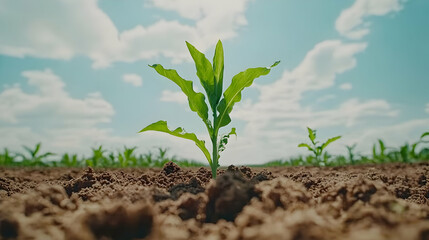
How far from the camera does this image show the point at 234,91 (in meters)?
2.61

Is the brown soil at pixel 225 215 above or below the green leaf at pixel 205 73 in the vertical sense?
below

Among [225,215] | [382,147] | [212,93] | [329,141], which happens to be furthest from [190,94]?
[382,147]

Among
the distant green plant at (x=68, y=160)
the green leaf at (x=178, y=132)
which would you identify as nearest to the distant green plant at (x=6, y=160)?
→ the distant green plant at (x=68, y=160)

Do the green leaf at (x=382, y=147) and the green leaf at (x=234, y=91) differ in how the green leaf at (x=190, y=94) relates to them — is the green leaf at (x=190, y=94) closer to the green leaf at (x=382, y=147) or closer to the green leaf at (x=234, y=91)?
the green leaf at (x=234, y=91)

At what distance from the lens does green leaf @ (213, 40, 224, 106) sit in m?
2.62

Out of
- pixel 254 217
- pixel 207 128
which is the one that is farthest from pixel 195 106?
pixel 254 217

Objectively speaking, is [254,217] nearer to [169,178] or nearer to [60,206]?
[60,206]

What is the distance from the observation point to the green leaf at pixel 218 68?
8.61 feet

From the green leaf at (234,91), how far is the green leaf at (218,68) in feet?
0.23

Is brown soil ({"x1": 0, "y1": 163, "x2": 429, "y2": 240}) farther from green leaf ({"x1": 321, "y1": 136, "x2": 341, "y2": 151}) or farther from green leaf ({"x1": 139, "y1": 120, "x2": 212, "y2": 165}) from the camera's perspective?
green leaf ({"x1": 321, "y1": 136, "x2": 341, "y2": 151})

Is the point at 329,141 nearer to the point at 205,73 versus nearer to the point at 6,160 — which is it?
the point at 205,73

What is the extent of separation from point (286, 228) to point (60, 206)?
3.65ft

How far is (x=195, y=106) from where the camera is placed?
2621 mm

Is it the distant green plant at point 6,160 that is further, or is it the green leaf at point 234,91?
the distant green plant at point 6,160
